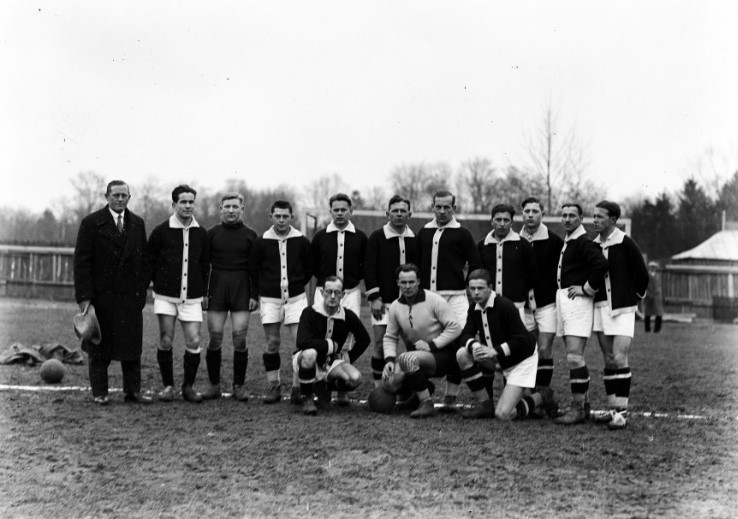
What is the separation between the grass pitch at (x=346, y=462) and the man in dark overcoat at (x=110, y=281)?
0.42 metres

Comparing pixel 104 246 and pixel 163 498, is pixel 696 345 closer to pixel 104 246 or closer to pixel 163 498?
pixel 104 246

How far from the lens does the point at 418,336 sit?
7.02m

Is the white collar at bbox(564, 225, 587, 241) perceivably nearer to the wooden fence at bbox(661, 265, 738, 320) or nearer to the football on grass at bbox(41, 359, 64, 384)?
the football on grass at bbox(41, 359, 64, 384)

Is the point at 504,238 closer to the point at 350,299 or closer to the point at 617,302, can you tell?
the point at 617,302

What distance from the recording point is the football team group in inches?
257

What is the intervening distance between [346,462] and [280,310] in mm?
2646

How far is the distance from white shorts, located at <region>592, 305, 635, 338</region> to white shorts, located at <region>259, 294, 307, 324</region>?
2590 mm

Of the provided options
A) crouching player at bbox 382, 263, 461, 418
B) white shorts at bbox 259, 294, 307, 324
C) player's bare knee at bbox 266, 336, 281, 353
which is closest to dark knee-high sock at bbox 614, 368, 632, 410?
crouching player at bbox 382, 263, 461, 418

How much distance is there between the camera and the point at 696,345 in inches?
586

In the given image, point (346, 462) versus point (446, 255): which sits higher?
point (446, 255)

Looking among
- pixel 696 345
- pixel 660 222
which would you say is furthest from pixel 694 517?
pixel 660 222

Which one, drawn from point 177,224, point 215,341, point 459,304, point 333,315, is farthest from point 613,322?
point 177,224

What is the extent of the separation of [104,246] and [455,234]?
3075 millimetres

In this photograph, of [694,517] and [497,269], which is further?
[497,269]
